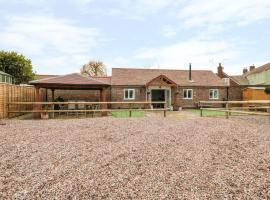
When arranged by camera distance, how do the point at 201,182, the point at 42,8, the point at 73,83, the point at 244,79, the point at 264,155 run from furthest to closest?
the point at 244,79, the point at 73,83, the point at 42,8, the point at 264,155, the point at 201,182

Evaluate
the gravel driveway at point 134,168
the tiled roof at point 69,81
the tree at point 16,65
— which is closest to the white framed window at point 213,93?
the tiled roof at point 69,81

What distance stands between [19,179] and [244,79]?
46.0 metres

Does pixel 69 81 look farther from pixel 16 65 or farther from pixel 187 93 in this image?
pixel 16 65

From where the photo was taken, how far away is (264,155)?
5.64 m

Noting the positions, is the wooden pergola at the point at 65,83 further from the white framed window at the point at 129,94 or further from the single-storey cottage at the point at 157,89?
the white framed window at the point at 129,94

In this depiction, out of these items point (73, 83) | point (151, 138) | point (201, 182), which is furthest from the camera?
point (73, 83)

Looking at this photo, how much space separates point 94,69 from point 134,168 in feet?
159

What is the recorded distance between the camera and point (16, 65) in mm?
31688

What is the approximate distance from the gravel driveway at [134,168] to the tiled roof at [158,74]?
17849 mm

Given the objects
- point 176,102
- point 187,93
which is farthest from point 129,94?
point 187,93

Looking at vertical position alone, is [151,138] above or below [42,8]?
below

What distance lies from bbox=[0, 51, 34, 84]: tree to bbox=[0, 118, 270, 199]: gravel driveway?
2796cm

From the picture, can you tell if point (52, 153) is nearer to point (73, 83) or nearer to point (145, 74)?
point (73, 83)

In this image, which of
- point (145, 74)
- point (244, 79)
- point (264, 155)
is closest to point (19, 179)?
point (264, 155)
